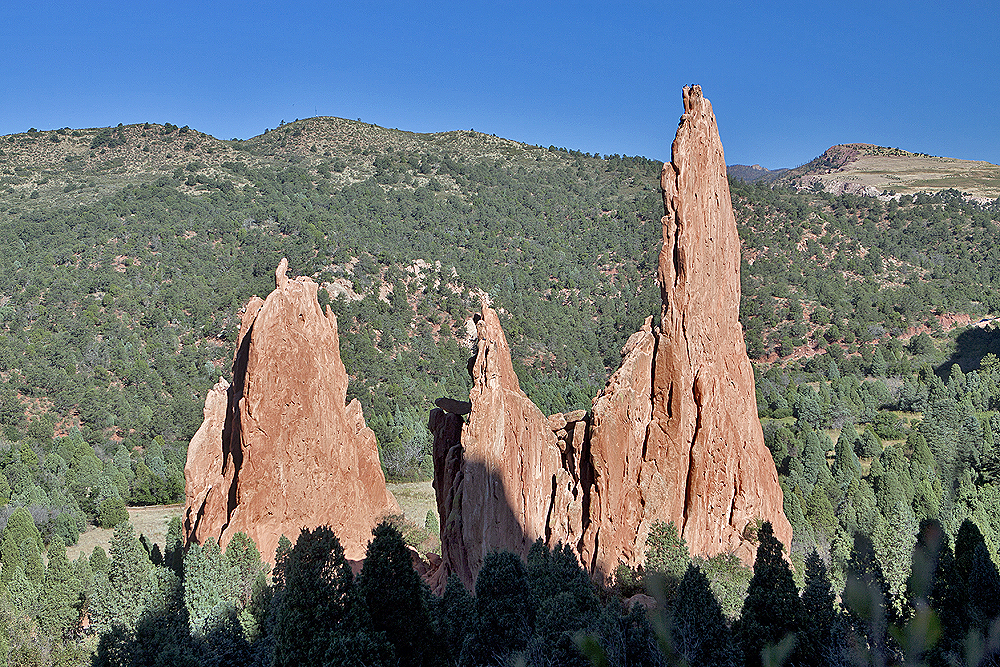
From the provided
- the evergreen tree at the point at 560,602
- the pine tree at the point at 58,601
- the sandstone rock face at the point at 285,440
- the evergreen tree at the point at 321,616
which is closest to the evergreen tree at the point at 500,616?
the evergreen tree at the point at 560,602

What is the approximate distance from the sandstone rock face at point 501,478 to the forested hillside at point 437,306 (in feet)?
Answer: 11.1

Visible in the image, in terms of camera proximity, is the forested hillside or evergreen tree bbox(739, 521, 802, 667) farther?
the forested hillside

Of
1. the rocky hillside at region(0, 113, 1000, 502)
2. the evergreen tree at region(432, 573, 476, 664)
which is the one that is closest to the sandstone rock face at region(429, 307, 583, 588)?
the evergreen tree at region(432, 573, 476, 664)

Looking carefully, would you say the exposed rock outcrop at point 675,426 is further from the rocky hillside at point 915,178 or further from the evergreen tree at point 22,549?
the rocky hillside at point 915,178

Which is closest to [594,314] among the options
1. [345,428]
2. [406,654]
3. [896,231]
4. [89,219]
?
[896,231]

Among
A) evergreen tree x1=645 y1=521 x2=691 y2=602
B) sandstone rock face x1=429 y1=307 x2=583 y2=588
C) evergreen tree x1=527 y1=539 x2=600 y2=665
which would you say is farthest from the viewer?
sandstone rock face x1=429 y1=307 x2=583 y2=588

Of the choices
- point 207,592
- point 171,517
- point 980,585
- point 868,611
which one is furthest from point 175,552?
point 980,585

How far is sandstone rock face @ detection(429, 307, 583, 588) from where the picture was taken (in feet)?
76.4

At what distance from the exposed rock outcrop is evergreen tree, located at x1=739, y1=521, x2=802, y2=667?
4606 mm

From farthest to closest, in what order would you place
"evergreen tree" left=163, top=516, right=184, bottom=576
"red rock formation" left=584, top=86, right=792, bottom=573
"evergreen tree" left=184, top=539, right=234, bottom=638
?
"evergreen tree" left=163, top=516, right=184, bottom=576
"red rock formation" left=584, top=86, right=792, bottom=573
"evergreen tree" left=184, top=539, right=234, bottom=638

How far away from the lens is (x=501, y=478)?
76.3 ft

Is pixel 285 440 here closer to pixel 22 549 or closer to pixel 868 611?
pixel 868 611

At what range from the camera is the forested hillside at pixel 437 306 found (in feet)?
152

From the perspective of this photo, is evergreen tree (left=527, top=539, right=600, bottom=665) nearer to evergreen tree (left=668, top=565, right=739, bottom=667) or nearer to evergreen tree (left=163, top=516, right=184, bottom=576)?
evergreen tree (left=668, top=565, right=739, bottom=667)
